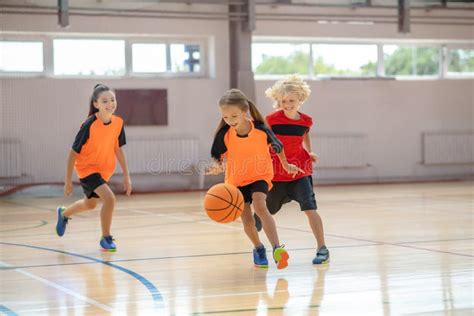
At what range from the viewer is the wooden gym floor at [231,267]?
4102mm

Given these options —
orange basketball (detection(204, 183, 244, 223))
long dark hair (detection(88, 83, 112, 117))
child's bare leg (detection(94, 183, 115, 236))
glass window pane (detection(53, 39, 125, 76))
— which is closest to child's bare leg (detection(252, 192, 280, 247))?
orange basketball (detection(204, 183, 244, 223))

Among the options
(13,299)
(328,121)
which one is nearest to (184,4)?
(328,121)

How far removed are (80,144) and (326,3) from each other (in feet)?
27.4

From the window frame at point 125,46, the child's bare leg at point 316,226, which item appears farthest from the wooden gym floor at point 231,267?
the window frame at point 125,46

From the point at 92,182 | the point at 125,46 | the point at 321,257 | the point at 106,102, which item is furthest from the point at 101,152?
the point at 125,46

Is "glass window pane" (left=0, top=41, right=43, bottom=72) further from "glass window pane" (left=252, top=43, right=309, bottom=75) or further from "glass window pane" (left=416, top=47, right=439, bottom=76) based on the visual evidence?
"glass window pane" (left=416, top=47, right=439, bottom=76)

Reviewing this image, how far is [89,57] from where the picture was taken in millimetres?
12984

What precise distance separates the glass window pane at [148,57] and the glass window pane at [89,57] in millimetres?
206

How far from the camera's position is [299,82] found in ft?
18.6

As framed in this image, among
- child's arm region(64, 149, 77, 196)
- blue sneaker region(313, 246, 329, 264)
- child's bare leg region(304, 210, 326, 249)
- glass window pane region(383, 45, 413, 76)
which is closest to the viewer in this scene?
blue sneaker region(313, 246, 329, 264)

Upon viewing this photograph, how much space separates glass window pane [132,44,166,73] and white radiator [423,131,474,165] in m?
4.75

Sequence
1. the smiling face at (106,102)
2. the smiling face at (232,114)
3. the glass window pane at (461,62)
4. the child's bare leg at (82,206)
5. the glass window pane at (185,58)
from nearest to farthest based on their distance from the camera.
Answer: the smiling face at (232,114) → the smiling face at (106,102) → the child's bare leg at (82,206) → the glass window pane at (185,58) → the glass window pane at (461,62)

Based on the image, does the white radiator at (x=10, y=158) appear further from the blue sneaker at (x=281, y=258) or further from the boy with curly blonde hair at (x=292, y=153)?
the blue sneaker at (x=281, y=258)

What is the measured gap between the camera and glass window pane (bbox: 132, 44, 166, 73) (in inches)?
523
